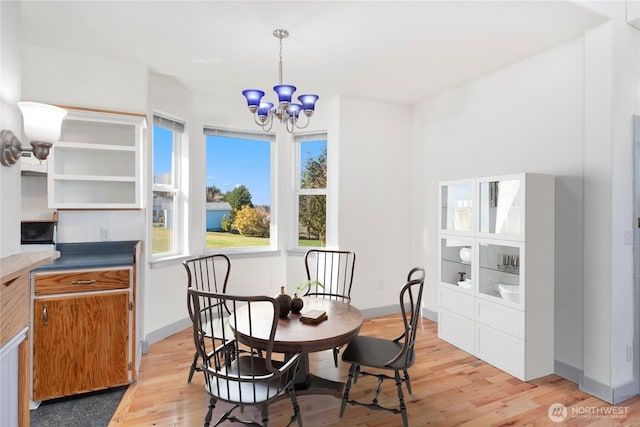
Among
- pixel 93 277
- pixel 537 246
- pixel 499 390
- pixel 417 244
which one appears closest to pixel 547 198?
pixel 537 246

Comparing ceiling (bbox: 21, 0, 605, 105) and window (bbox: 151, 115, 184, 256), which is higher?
ceiling (bbox: 21, 0, 605, 105)

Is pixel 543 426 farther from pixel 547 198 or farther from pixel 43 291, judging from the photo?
pixel 43 291

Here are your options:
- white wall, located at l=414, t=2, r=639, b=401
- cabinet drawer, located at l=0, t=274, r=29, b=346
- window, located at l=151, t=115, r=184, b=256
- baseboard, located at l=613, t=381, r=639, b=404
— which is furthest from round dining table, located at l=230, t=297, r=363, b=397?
baseboard, located at l=613, t=381, r=639, b=404

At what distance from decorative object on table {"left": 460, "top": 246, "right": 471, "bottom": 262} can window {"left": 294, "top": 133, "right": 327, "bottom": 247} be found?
1722 mm

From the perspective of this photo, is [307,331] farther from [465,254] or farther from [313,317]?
[465,254]

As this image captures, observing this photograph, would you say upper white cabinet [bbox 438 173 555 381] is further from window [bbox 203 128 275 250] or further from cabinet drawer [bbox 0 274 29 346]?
cabinet drawer [bbox 0 274 29 346]

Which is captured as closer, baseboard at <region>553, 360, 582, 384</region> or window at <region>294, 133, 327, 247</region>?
baseboard at <region>553, 360, 582, 384</region>

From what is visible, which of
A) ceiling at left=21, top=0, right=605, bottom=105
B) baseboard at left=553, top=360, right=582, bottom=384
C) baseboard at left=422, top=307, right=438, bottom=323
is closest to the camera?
ceiling at left=21, top=0, right=605, bottom=105

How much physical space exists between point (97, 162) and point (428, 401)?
3.29 meters

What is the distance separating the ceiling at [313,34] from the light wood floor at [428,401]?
107 inches

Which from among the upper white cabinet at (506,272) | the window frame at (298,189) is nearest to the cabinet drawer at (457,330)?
the upper white cabinet at (506,272)

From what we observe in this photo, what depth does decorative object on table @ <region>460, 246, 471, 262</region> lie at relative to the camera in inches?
132

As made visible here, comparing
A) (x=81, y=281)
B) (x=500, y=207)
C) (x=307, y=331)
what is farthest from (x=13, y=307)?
(x=500, y=207)

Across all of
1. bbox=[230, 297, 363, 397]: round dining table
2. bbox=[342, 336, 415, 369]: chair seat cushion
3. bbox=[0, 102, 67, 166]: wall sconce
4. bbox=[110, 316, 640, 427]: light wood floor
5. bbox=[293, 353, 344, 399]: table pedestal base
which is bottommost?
bbox=[110, 316, 640, 427]: light wood floor
